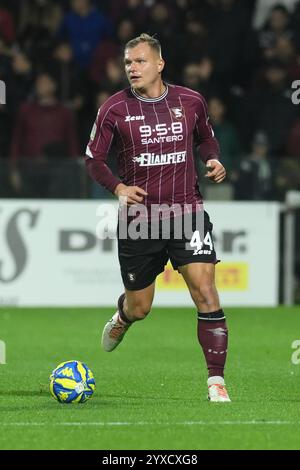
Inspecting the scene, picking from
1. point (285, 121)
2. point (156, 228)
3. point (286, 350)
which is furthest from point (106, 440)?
point (285, 121)

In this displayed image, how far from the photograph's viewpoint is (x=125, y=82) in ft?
53.7

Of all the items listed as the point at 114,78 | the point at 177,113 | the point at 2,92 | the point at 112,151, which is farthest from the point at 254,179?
the point at 177,113

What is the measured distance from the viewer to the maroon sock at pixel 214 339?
8297 mm

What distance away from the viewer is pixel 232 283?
15.7 m

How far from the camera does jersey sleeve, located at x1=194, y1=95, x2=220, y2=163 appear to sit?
8.65 meters

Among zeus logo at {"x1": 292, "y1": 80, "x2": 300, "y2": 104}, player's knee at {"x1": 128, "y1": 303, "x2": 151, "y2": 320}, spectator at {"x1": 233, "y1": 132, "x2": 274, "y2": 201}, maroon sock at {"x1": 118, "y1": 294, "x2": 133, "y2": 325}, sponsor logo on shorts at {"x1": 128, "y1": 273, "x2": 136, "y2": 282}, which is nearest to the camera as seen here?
sponsor logo on shorts at {"x1": 128, "y1": 273, "x2": 136, "y2": 282}

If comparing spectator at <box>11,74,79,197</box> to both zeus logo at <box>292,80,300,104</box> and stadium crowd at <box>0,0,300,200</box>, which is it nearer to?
stadium crowd at <box>0,0,300,200</box>

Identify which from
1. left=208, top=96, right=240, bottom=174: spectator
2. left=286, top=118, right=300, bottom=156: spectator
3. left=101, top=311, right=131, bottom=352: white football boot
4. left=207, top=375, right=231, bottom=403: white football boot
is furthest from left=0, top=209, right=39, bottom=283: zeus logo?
left=207, top=375, right=231, bottom=403: white football boot

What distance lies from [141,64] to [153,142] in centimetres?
52

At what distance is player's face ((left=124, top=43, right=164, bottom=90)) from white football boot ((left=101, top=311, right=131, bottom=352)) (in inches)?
76.9

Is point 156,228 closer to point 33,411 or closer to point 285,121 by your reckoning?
point 33,411

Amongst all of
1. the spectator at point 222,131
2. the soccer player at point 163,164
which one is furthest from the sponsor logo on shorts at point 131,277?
the spectator at point 222,131
